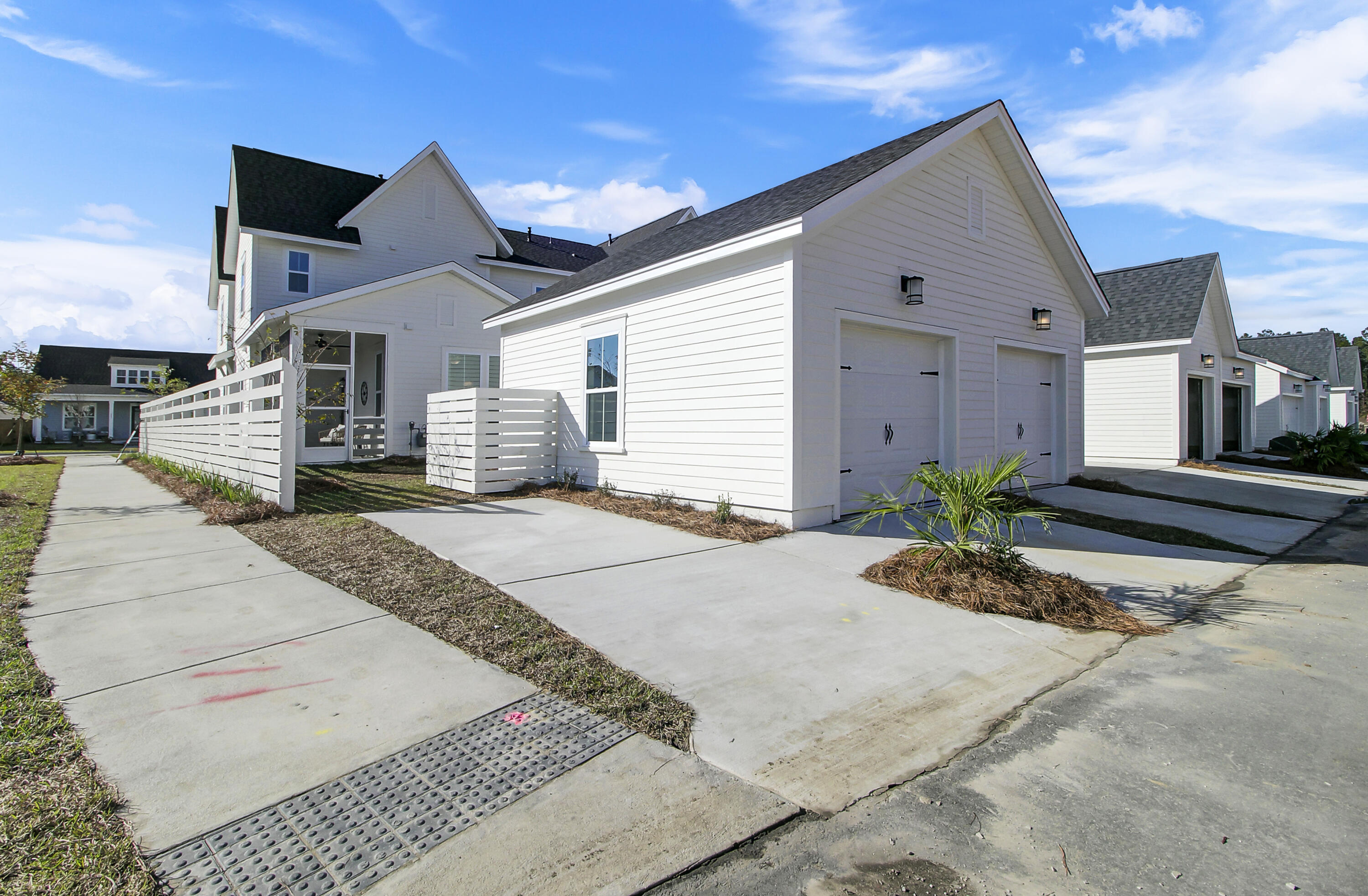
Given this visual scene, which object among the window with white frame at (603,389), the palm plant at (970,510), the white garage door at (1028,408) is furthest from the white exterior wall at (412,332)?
the palm plant at (970,510)

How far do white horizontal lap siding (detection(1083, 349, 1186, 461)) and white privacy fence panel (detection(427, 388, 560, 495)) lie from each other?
13046 millimetres

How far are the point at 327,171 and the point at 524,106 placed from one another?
12.1 metres

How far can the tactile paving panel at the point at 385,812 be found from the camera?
1.74 meters

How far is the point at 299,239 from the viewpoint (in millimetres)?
16297

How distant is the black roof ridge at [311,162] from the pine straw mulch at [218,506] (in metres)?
→ 11.9

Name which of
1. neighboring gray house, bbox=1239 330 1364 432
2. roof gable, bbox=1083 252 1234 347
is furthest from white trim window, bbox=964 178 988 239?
neighboring gray house, bbox=1239 330 1364 432

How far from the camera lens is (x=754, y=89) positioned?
1017 cm

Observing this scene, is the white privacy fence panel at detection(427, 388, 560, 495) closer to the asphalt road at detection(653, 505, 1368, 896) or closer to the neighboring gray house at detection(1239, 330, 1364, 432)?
Result: the asphalt road at detection(653, 505, 1368, 896)

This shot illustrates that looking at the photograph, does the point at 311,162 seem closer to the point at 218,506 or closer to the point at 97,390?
the point at 218,506

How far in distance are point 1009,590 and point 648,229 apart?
22021 mm

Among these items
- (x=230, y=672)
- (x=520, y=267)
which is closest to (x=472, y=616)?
(x=230, y=672)

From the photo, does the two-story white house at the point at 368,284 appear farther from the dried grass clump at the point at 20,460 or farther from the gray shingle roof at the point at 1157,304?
the gray shingle roof at the point at 1157,304

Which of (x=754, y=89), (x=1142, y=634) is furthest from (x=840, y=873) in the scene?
(x=754, y=89)

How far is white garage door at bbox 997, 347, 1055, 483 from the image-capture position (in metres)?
9.48
